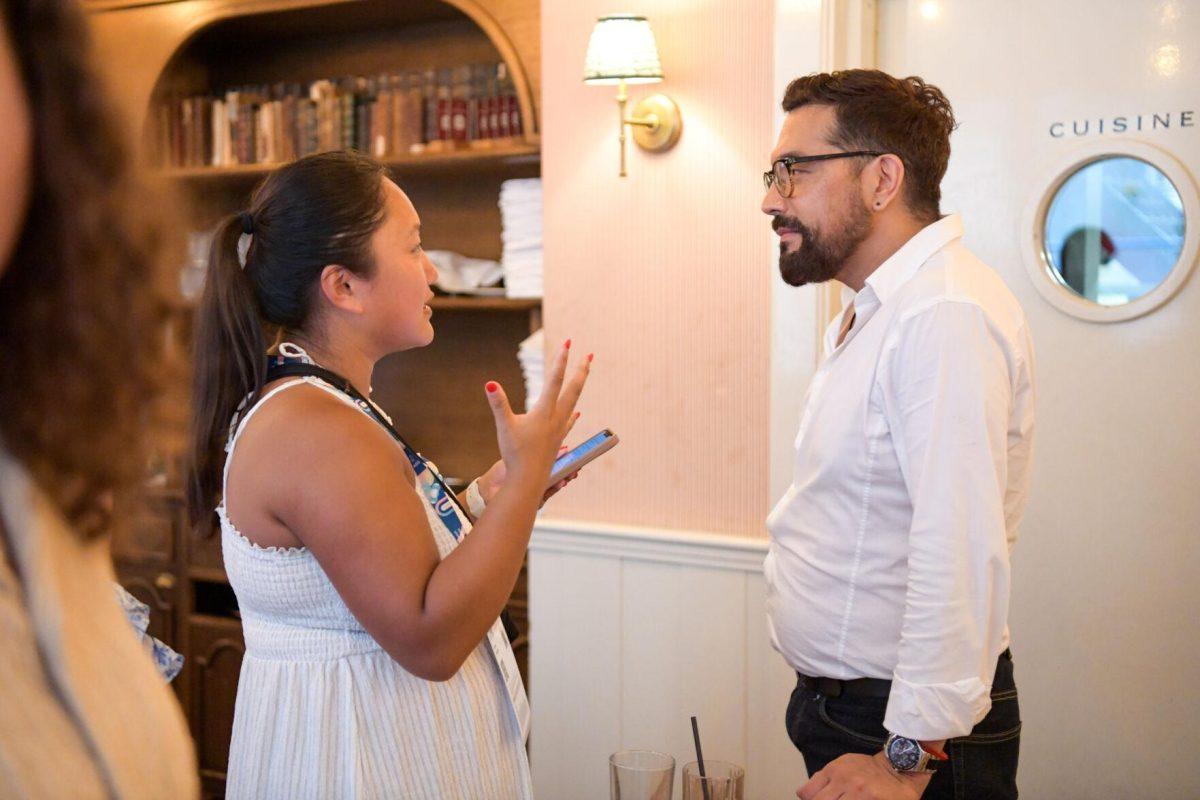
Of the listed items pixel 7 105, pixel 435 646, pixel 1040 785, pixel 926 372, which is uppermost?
pixel 7 105

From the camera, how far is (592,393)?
2.95 m

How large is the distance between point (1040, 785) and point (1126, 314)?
42.8 inches

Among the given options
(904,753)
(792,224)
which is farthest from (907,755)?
(792,224)

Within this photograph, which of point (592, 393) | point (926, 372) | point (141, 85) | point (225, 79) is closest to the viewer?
point (926, 372)

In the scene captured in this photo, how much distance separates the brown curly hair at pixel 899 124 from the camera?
1.87 metres

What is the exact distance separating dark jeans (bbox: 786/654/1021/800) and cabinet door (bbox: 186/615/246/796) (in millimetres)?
2381

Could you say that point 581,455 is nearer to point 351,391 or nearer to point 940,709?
point 351,391

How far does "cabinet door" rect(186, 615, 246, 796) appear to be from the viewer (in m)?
3.65

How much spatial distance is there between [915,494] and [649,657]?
4.76ft

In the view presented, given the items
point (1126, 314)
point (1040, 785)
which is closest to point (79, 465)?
point (1126, 314)

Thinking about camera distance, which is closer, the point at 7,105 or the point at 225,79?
the point at 7,105

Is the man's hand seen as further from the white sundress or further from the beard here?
the beard

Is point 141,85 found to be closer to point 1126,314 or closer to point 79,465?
point 1126,314

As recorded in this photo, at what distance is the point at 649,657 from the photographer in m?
2.88
